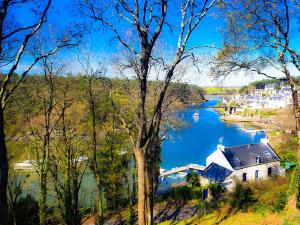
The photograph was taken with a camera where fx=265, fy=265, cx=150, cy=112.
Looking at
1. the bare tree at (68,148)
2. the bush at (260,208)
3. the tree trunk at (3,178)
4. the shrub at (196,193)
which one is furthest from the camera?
the shrub at (196,193)

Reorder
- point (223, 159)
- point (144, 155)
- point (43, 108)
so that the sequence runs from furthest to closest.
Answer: point (223, 159) < point (43, 108) < point (144, 155)

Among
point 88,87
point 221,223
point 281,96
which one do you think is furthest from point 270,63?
point 281,96

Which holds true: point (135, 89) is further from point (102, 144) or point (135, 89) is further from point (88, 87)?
point (102, 144)

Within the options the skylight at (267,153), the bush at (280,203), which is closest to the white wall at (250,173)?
the skylight at (267,153)

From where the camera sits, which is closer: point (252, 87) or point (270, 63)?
point (270, 63)

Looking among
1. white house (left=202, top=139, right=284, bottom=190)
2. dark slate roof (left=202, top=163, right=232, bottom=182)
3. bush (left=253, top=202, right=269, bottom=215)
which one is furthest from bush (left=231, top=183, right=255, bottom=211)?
white house (left=202, top=139, right=284, bottom=190)

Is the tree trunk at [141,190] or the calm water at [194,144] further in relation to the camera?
the calm water at [194,144]

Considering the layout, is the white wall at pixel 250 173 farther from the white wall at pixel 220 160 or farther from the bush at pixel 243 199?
the bush at pixel 243 199
